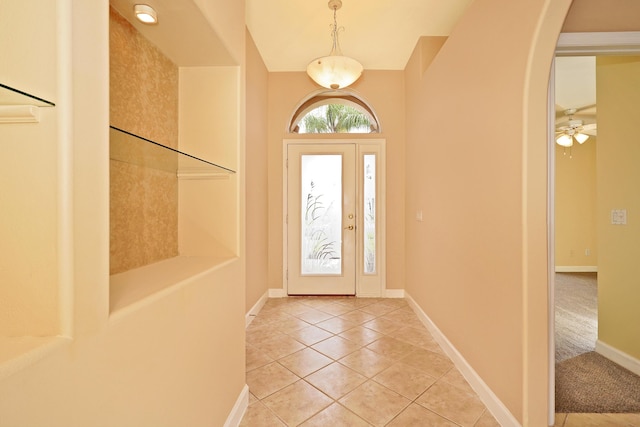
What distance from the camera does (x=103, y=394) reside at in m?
0.68

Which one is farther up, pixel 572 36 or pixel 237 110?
pixel 572 36

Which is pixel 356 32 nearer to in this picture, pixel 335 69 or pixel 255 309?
pixel 335 69

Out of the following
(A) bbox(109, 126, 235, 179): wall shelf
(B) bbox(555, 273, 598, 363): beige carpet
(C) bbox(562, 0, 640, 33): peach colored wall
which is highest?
(C) bbox(562, 0, 640, 33): peach colored wall

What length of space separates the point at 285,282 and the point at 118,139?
126 inches

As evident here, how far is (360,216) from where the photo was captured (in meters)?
3.89

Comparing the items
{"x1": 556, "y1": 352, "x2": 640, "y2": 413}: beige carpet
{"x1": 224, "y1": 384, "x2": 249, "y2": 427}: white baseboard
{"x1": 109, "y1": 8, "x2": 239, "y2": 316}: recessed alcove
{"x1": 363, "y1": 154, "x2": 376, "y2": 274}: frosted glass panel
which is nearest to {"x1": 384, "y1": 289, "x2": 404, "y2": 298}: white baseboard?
{"x1": 363, "y1": 154, "x2": 376, "y2": 274}: frosted glass panel

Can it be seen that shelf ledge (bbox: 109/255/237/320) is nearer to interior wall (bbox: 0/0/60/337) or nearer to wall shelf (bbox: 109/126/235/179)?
interior wall (bbox: 0/0/60/337)

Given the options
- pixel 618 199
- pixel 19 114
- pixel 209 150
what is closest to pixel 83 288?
pixel 19 114

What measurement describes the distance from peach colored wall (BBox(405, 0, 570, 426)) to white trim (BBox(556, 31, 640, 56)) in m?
0.38

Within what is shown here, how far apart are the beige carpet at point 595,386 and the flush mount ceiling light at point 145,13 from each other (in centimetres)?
291

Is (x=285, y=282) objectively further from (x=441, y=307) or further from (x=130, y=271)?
(x=130, y=271)

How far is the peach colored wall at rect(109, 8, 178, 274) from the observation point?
116 cm

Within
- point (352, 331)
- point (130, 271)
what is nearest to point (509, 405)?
point (352, 331)

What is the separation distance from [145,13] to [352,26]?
93.1 inches
